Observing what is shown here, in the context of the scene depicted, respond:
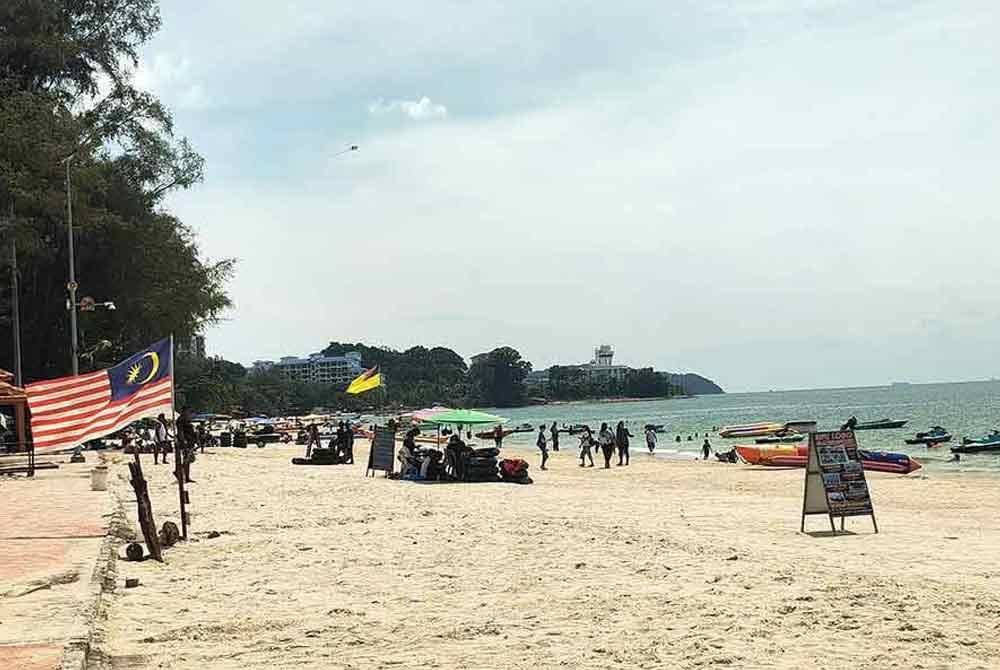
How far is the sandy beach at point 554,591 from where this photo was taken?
6.70 metres

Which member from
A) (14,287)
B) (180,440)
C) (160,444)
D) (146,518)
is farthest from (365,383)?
(146,518)

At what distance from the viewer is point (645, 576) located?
9.38 m

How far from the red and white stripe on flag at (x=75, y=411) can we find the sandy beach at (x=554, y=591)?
1353mm

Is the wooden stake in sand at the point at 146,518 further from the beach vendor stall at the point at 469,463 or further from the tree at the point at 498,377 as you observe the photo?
the tree at the point at 498,377

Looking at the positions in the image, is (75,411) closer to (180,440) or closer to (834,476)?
(834,476)

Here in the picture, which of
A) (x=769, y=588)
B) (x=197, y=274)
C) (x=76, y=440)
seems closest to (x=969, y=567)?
(x=769, y=588)

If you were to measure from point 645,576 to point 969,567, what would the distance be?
3156 mm

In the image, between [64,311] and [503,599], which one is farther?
[64,311]

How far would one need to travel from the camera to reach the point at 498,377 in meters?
189

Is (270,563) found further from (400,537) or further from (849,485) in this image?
(849,485)

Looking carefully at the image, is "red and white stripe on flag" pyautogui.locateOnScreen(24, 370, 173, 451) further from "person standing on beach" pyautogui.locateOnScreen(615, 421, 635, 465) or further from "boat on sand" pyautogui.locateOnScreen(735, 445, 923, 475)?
"person standing on beach" pyautogui.locateOnScreen(615, 421, 635, 465)

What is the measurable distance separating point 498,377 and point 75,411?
17870 centimetres

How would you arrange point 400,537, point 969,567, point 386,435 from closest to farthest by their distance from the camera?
1. point 969,567
2. point 400,537
3. point 386,435

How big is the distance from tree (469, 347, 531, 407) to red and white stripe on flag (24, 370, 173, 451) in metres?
176
